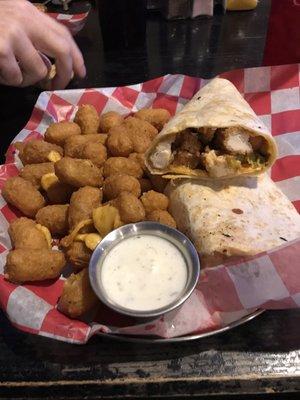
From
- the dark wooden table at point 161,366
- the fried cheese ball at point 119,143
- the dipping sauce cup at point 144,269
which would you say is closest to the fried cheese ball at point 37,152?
the fried cheese ball at point 119,143

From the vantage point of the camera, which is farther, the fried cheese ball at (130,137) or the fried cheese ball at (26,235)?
the fried cheese ball at (130,137)

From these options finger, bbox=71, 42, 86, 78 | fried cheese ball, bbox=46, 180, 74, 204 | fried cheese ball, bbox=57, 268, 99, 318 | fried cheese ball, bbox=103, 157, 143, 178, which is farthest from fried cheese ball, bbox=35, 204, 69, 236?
finger, bbox=71, 42, 86, 78

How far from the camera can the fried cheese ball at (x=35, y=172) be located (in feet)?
6.86

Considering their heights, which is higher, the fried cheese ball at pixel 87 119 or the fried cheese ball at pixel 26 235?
the fried cheese ball at pixel 87 119

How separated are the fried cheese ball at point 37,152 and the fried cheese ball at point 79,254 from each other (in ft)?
2.08

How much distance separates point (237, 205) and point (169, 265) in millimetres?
402

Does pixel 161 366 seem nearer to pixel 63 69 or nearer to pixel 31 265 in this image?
pixel 31 265

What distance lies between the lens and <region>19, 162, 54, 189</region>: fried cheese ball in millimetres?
2090

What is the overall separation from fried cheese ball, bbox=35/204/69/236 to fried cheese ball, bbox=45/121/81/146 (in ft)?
1.63

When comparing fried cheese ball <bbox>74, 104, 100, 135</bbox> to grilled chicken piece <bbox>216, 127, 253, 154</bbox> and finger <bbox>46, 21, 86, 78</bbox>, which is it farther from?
grilled chicken piece <bbox>216, 127, 253, 154</bbox>

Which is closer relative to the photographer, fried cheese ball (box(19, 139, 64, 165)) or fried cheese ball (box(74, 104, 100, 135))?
fried cheese ball (box(19, 139, 64, 165))

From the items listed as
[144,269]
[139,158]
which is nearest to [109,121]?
[139,158]

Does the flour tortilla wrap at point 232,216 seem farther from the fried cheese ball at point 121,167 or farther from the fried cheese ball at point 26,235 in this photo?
the fried cheese ball at point 26,235

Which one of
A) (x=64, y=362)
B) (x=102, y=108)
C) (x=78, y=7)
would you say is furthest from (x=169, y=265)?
(x=78, y=7)
